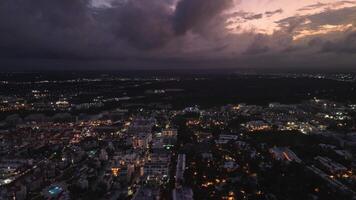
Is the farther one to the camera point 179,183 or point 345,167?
point 345,167

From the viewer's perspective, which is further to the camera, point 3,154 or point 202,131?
point 202,131

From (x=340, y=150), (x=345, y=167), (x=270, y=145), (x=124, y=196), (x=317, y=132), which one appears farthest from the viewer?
(x=317, y=132)

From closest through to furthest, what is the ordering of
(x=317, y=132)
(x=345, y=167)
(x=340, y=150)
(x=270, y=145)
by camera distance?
1. (x=345, y=167)
2. (x=340, y=150)
3. (x=270, y=145)
4. (x=317, y=132)

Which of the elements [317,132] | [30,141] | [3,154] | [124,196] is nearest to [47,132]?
[30,141]

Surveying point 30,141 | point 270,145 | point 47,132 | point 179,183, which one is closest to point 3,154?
point 30,141

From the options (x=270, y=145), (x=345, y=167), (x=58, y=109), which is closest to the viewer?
(x=345, y=167)

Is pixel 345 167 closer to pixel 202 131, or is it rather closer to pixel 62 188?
pixel 202 131

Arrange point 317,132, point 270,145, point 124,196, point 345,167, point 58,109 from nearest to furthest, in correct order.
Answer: point 124,196
point 345,167
point 270,145
point 317,132
point 58,109

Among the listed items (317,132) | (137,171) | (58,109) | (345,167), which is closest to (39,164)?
(137,171)

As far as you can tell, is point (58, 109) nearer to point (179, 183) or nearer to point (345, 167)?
point (179, 183)
